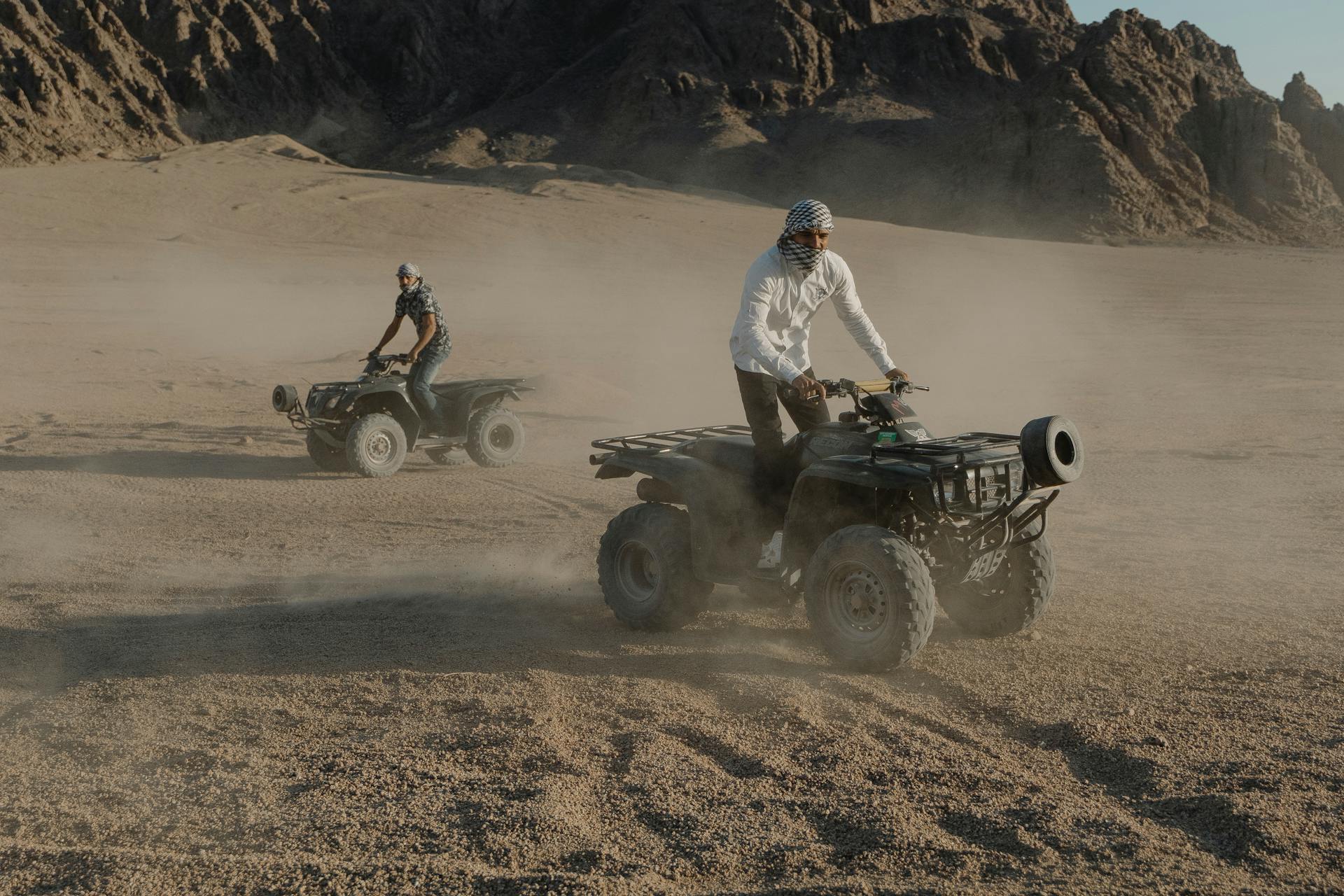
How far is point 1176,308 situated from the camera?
97.7ft

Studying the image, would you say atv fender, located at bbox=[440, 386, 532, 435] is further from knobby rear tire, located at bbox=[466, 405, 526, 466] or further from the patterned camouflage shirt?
the patterned camouflage shirt

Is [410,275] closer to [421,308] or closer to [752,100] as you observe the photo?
[421,308]

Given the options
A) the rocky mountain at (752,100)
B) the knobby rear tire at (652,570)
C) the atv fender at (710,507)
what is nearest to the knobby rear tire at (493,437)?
the knobby rear tire at (652,570)

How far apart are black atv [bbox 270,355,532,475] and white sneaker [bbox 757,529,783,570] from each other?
629cm

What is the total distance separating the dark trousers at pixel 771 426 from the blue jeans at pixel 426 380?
624 centimetres

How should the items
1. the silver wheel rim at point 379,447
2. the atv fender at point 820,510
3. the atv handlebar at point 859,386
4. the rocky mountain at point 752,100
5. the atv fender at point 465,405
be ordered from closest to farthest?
the atv handlebar at point 859,386
the atv fender at point 820,510
the silver wheel rim at point 379,447
the atv fender at point 465,405
the rocky mountain at point 752,100

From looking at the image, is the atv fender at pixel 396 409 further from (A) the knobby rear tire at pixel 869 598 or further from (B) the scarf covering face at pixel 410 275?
(A) the knobby rear tire at pixel 869 598

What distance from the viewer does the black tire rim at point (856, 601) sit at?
5793 mm

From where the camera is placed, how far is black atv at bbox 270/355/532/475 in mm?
12047

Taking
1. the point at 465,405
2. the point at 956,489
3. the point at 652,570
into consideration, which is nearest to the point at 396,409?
the point at 465,405

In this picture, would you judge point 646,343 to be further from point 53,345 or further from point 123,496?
point 123,496

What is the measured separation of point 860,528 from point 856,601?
350 millimetres

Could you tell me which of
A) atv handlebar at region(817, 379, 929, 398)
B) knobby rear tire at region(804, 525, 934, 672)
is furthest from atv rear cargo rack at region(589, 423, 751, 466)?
knobby rear tire at region(804, 525, 934, 672)

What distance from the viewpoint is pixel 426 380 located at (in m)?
12.3
